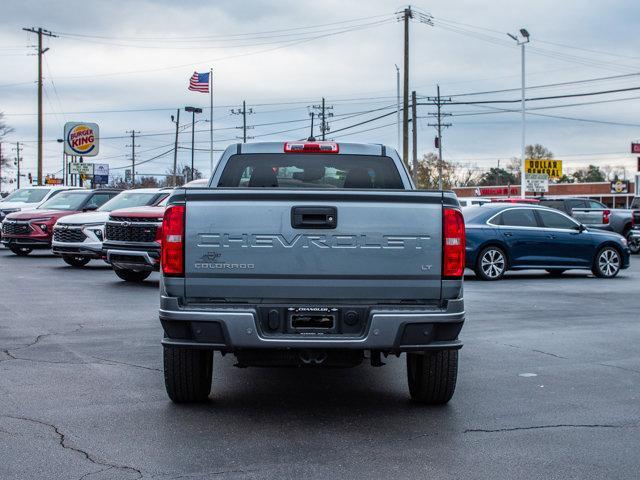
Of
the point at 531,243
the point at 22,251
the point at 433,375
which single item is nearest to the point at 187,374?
the point at 433,375

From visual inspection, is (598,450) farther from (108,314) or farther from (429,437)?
(108,314)

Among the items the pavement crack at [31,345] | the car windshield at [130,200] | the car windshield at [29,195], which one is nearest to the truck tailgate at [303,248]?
the pavement crack at [31,345]

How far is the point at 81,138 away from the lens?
6059cm

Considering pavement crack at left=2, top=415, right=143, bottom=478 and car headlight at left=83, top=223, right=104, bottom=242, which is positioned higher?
car headlight at left=83, top=223, right=104, bottom=242

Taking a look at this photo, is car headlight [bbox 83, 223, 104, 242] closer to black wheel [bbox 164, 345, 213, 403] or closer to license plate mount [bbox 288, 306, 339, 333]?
black wheel [bbox 164, 345, 213, 403]

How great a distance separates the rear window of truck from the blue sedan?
10342 millimetres

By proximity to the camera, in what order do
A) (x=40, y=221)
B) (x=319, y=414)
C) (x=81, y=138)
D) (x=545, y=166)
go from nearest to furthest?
(x=319, y=414), (x=40, y=221), (x=545, y=166), (x=81, y=138)

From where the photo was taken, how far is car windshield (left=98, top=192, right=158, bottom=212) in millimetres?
19359

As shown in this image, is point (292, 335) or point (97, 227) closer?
point (292, 335)

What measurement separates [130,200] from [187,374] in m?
13.7

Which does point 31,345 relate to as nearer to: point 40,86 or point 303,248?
point 303,248

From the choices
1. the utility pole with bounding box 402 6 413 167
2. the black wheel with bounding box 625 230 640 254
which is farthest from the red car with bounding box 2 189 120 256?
the utility pole with bounding box 402 6 413 167

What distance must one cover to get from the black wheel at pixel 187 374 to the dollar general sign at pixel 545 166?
37842mm

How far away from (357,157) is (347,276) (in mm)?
2286
